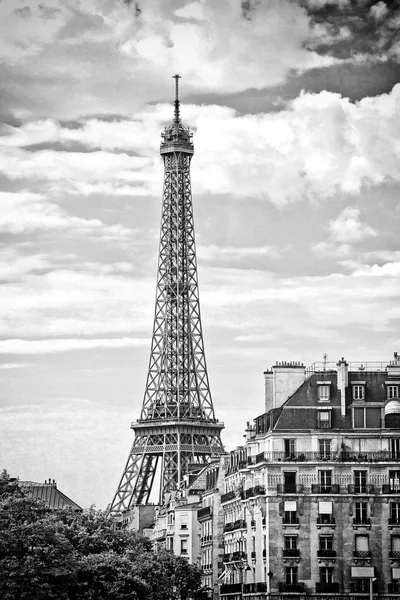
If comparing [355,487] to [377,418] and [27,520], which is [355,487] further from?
[27,520]

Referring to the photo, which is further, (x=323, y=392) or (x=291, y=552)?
(x=323, y=392)

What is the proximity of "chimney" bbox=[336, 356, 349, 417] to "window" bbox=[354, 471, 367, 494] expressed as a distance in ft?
15.0

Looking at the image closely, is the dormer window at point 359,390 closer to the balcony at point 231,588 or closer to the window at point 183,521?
the balcony at point 231,588

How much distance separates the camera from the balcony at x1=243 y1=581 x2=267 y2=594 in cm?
11812

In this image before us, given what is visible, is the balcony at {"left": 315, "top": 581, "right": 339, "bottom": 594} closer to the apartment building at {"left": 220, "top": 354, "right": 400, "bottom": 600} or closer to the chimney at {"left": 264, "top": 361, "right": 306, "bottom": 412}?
the apartment building at {"left": 220, "top": 354, "right": 400, "bottom": 600}

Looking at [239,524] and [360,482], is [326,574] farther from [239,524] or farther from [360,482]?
[239,524]

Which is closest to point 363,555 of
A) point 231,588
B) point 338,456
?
point 338,456

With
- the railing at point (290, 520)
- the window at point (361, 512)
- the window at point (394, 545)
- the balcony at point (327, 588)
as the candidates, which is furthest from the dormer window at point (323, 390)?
the balcony at point (327, 588)

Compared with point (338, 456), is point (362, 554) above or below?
below

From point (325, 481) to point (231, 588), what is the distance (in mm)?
13307

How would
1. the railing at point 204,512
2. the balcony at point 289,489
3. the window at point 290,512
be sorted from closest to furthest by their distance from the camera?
1. the window at point 290,512
2. the balcony at point 289,489
3. the railing at point 204,512

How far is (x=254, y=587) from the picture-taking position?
120062 millimetres

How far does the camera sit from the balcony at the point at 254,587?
4651 inches

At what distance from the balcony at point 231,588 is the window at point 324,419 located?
43.6 feet
